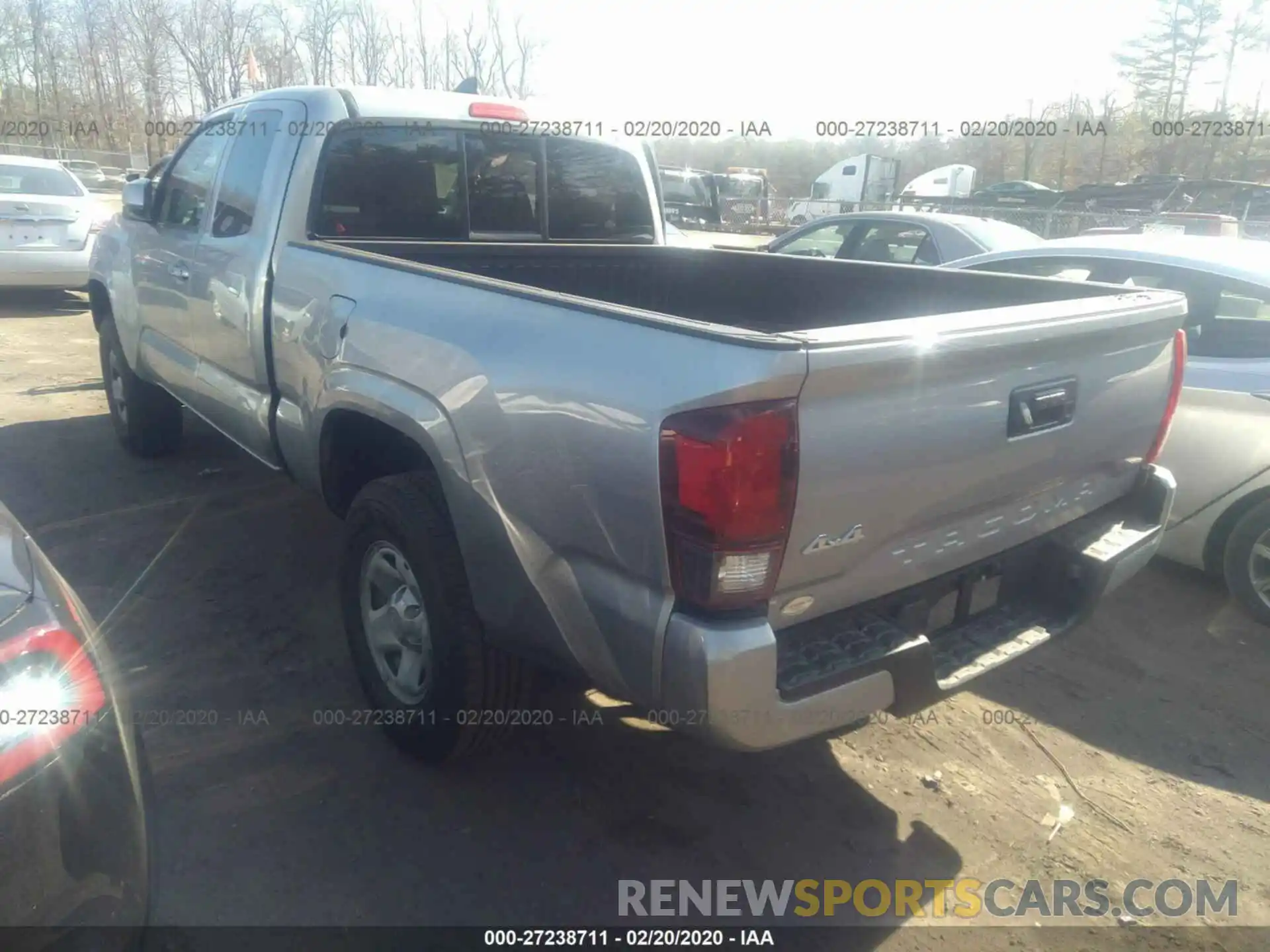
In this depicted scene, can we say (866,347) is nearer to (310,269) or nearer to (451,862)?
(451,862)

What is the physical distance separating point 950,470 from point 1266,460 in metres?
2.58

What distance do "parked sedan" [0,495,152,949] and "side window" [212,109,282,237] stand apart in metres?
2.32

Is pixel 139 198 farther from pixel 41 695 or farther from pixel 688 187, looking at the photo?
pixel 688 187

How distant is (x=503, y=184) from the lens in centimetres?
425

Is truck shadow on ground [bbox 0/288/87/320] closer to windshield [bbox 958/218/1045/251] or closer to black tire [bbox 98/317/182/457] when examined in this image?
black tire [bbox 98/317/182/457]

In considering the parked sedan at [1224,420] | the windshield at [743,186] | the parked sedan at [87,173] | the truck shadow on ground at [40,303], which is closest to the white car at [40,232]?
the truck shadow on ground at [40,303]

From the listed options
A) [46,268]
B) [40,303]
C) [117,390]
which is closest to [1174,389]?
[117,390]

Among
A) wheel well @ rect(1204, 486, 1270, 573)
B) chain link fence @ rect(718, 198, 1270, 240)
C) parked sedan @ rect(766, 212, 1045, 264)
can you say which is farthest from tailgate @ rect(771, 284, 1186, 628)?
chain link fence @ rect(718, 198, 1270, 240)

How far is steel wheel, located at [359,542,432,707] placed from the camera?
9.48 ft

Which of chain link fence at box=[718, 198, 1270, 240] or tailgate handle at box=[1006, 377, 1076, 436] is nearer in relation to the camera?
tailgate handle at box=[1006, 377, 1076, 436]

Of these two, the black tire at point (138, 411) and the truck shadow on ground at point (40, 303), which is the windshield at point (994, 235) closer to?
the black tire at point (138, 411)

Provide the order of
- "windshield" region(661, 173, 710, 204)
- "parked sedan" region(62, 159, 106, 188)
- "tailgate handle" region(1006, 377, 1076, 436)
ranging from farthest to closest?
"windshield" region(661, 173, 710, 204) → "parked sedan" region(62, 159, 106, 188) → "tailgate handle" region(1006, 377, 1076, 436)

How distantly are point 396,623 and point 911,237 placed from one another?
621cm

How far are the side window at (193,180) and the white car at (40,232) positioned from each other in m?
6.20
